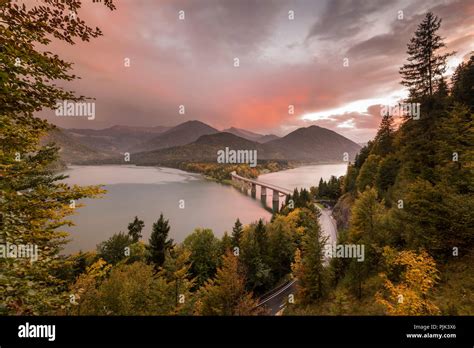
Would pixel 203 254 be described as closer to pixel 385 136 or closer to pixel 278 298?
pixel 278 298

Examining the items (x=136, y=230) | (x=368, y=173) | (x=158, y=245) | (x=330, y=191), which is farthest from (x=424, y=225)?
(x=330, y=191)

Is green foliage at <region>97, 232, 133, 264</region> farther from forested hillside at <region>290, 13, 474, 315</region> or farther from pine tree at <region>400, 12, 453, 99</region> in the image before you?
pine tree at <region>400, 12, 453, 99</region>

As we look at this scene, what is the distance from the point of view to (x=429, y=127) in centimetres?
1302

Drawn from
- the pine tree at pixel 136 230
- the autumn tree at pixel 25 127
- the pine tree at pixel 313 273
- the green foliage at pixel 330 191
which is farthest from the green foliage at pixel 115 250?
the green foliage at pixel 330 191

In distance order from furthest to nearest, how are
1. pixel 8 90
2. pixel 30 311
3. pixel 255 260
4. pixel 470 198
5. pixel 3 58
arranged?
1. pixel 255 260
2. pixel 470 198
3. pixel 30 311
4. pixel 8 90
5. pixel 3 58

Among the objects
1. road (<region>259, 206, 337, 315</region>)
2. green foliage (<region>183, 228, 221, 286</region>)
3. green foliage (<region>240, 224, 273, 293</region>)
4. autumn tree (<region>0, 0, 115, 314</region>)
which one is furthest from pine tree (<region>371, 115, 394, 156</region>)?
autumn tree (<region>0, 0, 115, 314</region>)

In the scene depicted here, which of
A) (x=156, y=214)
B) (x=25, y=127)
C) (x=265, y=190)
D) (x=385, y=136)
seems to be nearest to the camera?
(x=25, y=127)

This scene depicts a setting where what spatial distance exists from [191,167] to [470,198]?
167 meters

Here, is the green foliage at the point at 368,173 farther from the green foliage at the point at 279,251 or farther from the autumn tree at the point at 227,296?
the autumn tree at the point at 227,296

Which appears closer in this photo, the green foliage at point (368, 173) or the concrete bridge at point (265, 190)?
the green foliage at point (368, 173)

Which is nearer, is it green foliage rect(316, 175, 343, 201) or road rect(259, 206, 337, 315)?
road rect(259, 206, 337, 315)
